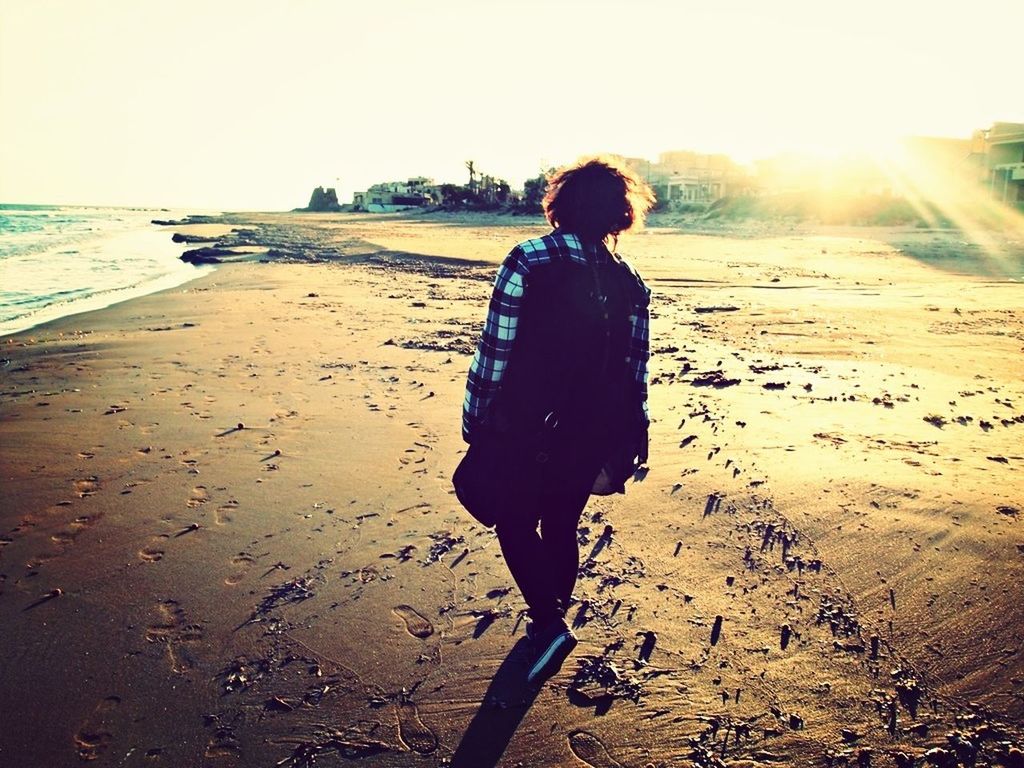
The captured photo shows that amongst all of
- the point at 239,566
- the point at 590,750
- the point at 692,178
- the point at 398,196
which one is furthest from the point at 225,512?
the point at 398,196

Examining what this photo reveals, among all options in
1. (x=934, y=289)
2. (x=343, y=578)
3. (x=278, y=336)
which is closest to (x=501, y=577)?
(x=343, y=578)

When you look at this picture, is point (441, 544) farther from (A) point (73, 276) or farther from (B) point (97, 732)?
(A) point (73, 276)

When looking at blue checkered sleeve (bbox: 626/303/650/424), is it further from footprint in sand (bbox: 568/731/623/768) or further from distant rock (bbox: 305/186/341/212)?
distant rock (bbox: 305/186/341/212)

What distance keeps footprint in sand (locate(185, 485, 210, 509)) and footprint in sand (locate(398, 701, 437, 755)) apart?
6.55 ft

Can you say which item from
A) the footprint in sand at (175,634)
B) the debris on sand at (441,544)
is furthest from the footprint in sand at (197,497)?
the debris on sand at (441,544)

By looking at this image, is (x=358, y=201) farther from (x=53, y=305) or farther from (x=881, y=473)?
(x=881, y=473)

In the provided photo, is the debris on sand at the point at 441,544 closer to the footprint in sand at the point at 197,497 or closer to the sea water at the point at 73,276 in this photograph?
the footprint in sand at the point at 197,497

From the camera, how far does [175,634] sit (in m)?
2.59

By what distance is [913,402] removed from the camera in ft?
16.8

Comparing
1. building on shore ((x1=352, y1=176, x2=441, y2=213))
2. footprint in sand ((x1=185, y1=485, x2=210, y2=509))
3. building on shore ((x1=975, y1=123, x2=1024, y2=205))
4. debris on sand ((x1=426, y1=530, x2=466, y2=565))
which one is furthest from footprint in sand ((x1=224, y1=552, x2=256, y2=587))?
building on shore ((x1=352, y1=176, x2=441, y2=213))

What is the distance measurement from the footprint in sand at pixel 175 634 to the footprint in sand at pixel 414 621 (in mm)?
766

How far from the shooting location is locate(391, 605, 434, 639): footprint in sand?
2.62m

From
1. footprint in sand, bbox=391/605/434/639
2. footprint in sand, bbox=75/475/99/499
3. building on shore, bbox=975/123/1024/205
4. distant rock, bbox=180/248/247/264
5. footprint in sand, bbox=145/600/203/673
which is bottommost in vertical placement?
footprint in sand, bbox=391/605/434/639

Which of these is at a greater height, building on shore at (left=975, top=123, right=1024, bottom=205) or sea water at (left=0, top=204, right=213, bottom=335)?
building on shore at (left=975, top=123, right=1024, bottom=205)
